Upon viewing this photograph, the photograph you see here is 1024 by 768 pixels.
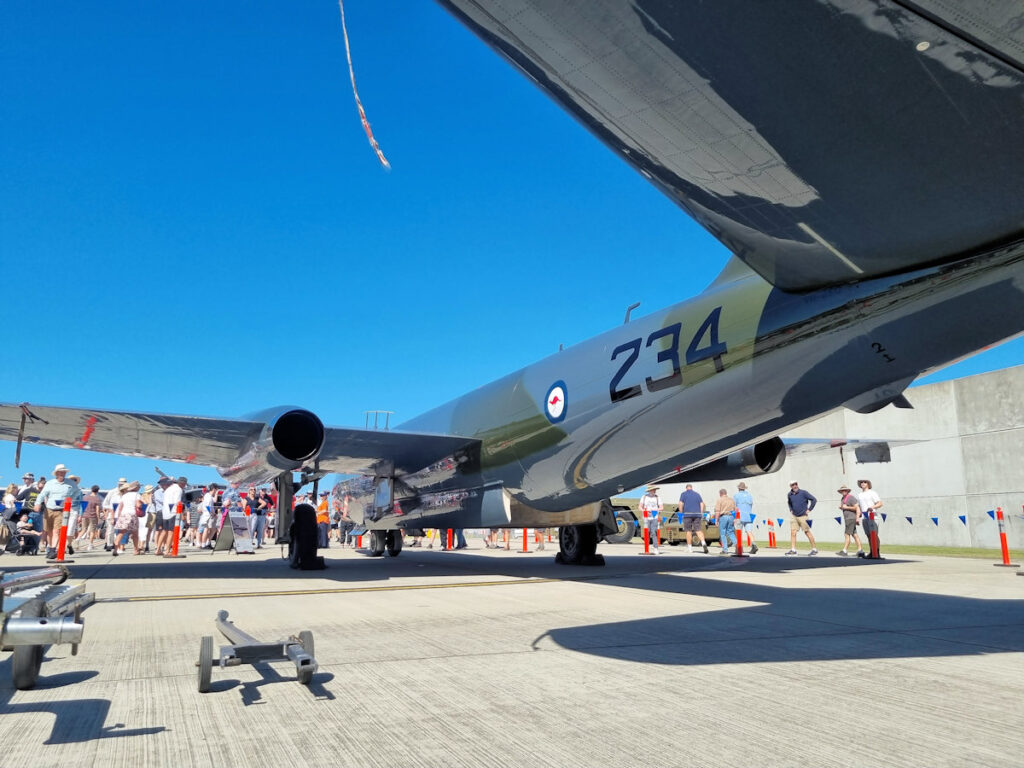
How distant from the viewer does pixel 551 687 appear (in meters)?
3.43

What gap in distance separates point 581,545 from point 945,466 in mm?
15655

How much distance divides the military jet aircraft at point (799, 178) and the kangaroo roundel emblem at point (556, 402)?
1.12 m

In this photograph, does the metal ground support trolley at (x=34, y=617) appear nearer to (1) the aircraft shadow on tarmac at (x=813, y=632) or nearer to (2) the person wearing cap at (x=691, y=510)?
(1) the aircraft shadow on tarmac at (x=813, y=632)

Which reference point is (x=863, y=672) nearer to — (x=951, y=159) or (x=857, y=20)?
(x=951, y=159)

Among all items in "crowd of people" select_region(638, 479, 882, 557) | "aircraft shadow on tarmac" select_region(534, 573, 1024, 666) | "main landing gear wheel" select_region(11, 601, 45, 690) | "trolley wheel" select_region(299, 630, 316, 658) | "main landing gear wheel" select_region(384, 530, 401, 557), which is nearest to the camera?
"main landing gear wheel" select_region(11, 601, 45, 690)

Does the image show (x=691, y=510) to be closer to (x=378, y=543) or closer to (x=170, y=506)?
(x=378, y=543)

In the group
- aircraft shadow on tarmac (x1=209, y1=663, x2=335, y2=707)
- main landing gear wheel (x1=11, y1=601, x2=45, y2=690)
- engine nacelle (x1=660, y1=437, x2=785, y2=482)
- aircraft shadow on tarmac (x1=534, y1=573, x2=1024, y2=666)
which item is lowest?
aircraft shadow on tarmac (x1=209, y1=663, x2=335, y2=707)

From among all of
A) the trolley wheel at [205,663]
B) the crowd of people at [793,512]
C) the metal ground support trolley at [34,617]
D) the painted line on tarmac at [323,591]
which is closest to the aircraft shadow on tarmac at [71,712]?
the metal ground support trolley at [34,617]

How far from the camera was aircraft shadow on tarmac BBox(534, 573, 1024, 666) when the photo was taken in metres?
4.19

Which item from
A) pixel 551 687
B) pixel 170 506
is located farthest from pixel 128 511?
pixel 551 687

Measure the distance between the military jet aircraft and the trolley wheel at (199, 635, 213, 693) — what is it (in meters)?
2.95

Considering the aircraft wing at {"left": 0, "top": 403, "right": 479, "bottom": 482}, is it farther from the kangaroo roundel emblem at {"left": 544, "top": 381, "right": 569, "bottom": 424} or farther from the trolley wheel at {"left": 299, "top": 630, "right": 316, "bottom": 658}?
the trolley wheel at {"left": 299, "top": 630, "right": 316, "bottom": 658}

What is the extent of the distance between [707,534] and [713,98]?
18674 mm

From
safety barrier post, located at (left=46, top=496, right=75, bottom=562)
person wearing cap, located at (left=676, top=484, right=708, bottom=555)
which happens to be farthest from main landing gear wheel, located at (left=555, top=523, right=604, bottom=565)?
safety barrier post, located at (left=46, top=496, right=75, bottom=562)
